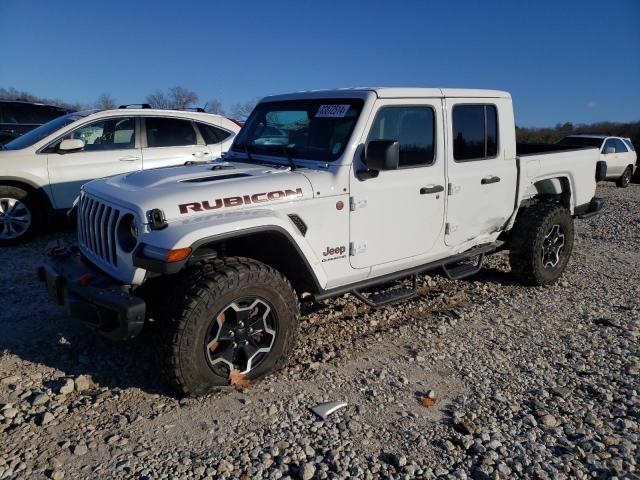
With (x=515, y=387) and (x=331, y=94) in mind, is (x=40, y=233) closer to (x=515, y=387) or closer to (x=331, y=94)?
(x=331, y=94)

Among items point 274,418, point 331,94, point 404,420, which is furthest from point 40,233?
point 404,420

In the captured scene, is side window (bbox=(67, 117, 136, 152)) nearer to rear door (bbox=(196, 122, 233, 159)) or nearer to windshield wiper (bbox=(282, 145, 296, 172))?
rear door (bbox=(196, 122, 233, 159))

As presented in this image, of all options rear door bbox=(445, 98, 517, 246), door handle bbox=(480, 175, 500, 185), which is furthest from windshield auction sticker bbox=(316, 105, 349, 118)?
door handle bbox=(480, 175, 500, 185)

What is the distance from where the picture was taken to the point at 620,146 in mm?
16875

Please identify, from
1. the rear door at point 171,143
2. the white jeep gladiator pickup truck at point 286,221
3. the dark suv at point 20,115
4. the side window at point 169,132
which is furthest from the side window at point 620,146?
the dark suv at point 20,115

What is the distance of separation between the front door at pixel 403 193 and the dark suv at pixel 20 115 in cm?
1068

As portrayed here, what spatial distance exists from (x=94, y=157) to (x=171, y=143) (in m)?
1.10

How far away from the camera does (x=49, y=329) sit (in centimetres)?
415

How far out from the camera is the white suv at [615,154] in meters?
16.4

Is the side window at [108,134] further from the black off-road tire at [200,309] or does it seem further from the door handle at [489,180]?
the door handle at [489,180]

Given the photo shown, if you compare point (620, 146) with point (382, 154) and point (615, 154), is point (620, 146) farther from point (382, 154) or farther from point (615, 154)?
point (382, 154)

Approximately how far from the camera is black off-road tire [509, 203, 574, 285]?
523 centimetres

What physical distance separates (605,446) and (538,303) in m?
2.36

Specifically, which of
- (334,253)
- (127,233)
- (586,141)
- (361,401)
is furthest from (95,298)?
(586,141)
